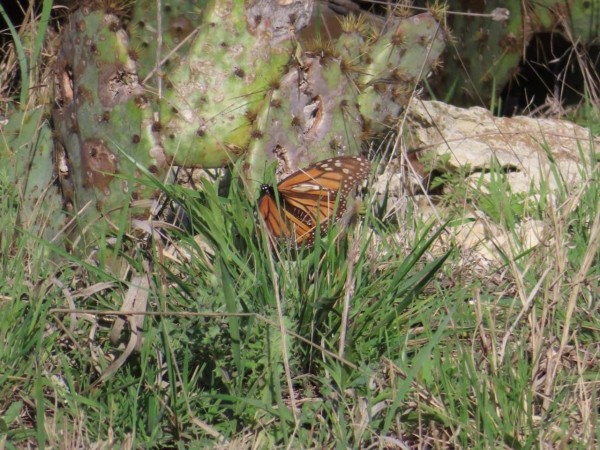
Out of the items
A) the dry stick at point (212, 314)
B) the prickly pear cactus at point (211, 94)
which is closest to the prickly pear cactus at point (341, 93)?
Answer: the prickly pear cactus at point (211, 94)

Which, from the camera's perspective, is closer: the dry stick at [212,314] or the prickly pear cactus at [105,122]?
the dry stick at [212,314]

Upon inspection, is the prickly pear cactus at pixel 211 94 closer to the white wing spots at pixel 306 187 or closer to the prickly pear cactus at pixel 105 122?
the prickly pear cactus at pixel 105 122

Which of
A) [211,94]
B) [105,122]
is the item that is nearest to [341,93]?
[211,94]

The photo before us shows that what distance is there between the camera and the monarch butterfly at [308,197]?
288 cm

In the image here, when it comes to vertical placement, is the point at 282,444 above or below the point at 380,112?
below

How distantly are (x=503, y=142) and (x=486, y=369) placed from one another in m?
1.73

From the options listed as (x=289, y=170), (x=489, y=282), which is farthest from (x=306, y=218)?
(x=489, y=282)

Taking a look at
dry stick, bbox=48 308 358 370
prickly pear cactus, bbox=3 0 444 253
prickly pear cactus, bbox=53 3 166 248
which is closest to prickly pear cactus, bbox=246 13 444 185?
prickly pear cactus, bbox=3 0 444 253

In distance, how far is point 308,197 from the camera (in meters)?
2.97

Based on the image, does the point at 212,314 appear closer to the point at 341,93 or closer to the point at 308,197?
the point at 308,197

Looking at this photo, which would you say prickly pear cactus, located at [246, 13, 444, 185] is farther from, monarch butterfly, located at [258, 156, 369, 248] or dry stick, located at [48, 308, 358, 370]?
dry stick, located at [48, 308, 358, 370]

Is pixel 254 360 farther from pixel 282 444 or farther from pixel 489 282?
pixel 489 282

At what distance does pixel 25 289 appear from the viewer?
2584 millimetres

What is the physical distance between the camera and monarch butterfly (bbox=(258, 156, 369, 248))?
2879 millimetres
